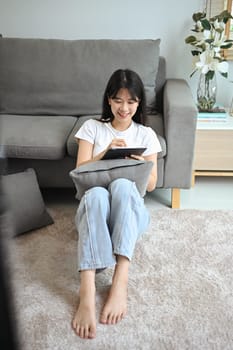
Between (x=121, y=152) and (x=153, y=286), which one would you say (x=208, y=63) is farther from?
(x=153, y=286)

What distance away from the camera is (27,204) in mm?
1921

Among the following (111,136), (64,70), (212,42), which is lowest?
(111,136)

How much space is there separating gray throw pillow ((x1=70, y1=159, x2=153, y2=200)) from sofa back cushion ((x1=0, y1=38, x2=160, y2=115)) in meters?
0.84

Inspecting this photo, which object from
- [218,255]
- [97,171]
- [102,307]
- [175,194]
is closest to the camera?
[102,307]

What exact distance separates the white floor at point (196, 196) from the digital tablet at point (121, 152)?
625 millimetres

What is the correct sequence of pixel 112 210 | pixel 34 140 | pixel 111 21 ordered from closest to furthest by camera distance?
pixel 112 210, pixel 34 140, pixel 111 21

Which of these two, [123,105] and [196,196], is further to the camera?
[196,196]

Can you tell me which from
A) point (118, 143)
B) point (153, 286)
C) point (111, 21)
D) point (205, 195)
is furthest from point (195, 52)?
point (153, 286)

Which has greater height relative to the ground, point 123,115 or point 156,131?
point 123,115

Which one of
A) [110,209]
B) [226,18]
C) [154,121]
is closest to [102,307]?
[110,209]

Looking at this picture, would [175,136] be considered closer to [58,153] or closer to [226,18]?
[58,153]

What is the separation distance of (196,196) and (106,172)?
2.86ft

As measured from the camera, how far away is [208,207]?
2.24 m

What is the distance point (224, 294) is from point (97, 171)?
67 centimetres
